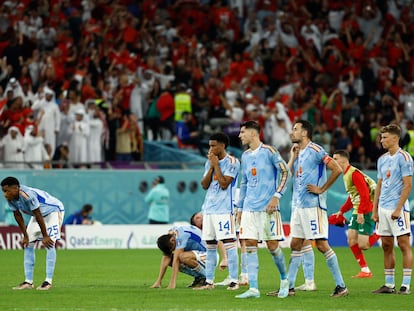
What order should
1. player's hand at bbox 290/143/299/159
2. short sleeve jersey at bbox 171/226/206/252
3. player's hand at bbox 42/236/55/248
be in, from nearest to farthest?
player's hand at bbox 290/143/299/159, player's hand at bbox 42/236/55/248, short sleeve jersey at bbox 171/226/206/252

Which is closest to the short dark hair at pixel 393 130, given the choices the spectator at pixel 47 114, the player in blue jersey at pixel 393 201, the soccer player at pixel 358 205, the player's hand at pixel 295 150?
the player in blue jersey at pixel 393 201

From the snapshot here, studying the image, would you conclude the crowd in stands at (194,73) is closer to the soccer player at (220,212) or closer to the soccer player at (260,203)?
the soccer player at (220,212)

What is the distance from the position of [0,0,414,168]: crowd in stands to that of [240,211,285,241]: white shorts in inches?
535

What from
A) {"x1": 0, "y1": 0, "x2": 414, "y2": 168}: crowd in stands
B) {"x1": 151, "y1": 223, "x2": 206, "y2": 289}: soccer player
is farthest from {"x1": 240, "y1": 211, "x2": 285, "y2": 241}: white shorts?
{"x1": 0, "y1": 0, "x2": 414, "y2": 168}: crowd in stands

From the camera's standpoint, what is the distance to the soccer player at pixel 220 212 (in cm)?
1639

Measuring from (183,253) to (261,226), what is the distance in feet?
7.02

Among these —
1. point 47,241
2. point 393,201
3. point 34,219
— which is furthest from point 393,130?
point 34,219

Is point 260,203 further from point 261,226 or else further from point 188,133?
point 188,133

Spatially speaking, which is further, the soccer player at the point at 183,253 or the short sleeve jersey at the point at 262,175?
the soccer player at the point at 183,253

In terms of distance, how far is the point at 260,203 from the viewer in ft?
49.6

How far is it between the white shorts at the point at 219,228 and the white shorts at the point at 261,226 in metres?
1.33

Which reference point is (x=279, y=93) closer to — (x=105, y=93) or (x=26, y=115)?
(x=105, y=93)

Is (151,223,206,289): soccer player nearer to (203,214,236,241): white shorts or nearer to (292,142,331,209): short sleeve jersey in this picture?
(203,214,236,241): white shorts

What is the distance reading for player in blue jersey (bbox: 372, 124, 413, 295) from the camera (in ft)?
51.1
